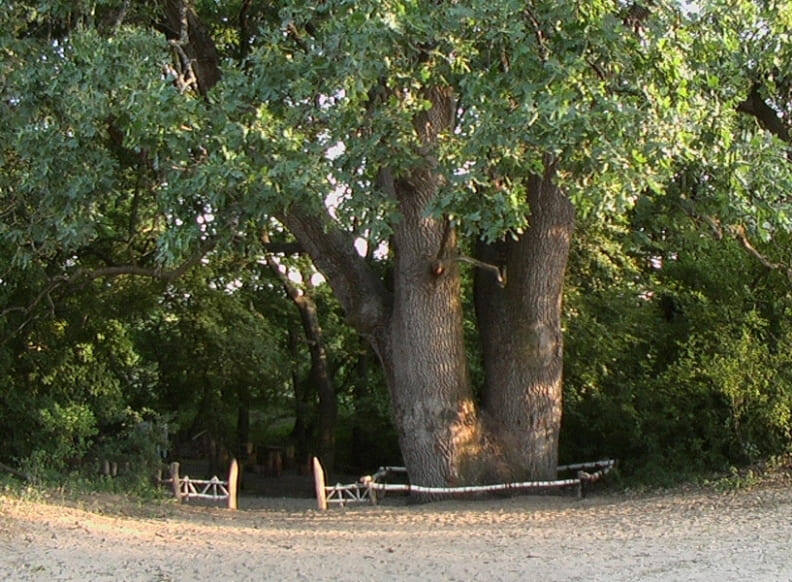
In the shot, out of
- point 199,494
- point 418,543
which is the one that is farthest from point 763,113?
point 199,494

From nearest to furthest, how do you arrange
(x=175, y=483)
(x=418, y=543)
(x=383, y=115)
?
(x=418, y=543), (x=383, y=115), (x=175, y=483)

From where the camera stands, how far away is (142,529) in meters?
8.45

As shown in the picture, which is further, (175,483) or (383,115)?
(175,483)

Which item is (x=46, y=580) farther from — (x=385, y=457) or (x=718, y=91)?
(x=385, y=457)

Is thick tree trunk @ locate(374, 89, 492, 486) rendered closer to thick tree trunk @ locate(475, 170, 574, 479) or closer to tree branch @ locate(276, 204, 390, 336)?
tree branch @ locate(276, 204, 390, 336)

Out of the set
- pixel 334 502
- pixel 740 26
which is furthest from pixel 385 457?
pixel 740 26

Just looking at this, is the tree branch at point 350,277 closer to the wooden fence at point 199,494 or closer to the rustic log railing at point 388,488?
the rustic log railing at point 388,488

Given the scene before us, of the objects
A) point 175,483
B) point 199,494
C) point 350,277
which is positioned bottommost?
point 199,494

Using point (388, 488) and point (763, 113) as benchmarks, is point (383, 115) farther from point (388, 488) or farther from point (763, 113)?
point (763, 113)

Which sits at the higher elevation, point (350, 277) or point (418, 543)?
point (350, 277)

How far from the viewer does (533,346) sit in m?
12.5

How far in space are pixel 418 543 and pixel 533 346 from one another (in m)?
5.06

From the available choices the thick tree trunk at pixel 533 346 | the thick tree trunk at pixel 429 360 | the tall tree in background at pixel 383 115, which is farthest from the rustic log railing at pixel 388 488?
the tall tree in background at pixel 383 115

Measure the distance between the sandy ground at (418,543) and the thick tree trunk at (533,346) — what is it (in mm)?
2027
